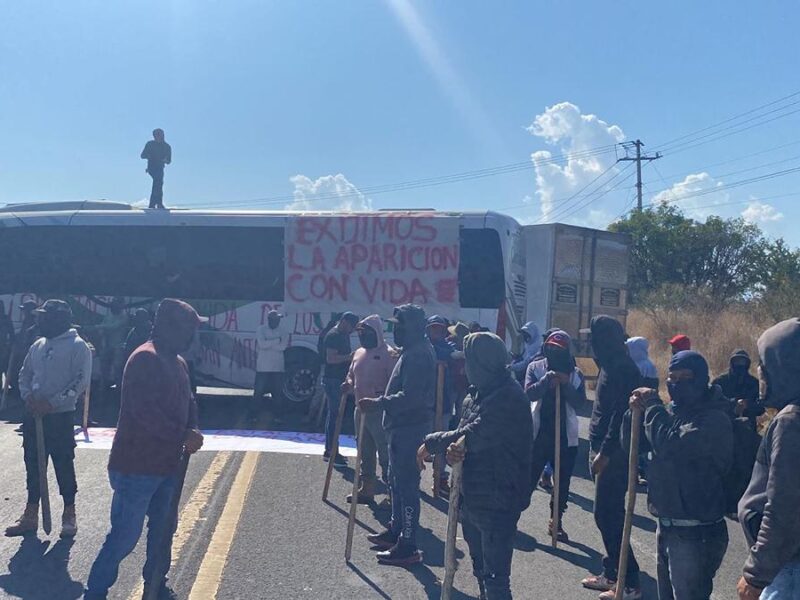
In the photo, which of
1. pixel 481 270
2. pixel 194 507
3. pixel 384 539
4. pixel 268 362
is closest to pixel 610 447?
pixel 384 539

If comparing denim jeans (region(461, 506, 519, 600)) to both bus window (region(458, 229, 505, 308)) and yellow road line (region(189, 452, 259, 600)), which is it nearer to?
yellow road line (region(189, 452, 259, 600))

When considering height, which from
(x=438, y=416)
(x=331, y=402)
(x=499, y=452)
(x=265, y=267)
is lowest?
(x=331, y=402)

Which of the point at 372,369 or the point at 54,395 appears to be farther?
the point at 372,369

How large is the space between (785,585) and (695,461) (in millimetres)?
982

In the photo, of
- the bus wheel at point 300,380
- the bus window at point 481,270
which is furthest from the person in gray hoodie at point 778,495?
the bus wheel at point 300,380

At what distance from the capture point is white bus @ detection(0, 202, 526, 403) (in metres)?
12.7

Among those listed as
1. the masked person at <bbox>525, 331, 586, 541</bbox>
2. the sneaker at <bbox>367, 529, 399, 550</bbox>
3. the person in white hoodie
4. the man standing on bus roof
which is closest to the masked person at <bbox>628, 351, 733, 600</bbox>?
the masked person at <bbox>525, 331, 586, 541</bbox>

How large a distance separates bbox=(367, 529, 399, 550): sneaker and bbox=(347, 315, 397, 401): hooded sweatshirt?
1.39m

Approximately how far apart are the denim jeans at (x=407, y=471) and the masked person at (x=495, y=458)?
1515mm

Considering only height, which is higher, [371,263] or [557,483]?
[371,263]

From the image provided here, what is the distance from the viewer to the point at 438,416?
22.6 feet

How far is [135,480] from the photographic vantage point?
14.9ft

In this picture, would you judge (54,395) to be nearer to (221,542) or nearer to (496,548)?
(221,542)

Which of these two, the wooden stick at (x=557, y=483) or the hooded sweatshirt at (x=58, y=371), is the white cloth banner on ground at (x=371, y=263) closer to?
the wooden stick at (x=557, y=483)
